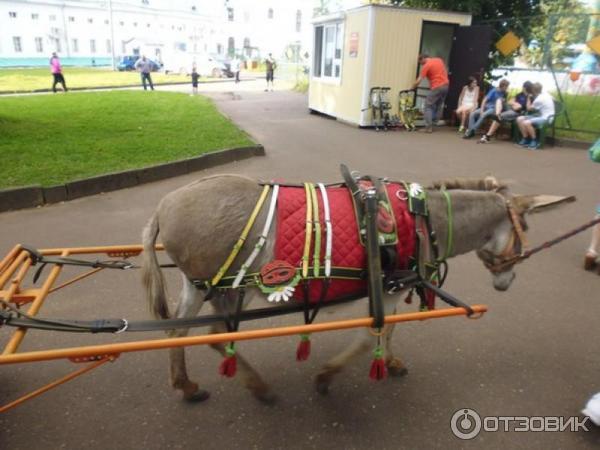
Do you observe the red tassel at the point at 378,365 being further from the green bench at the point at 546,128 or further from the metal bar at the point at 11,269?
the green bench at the point at 546,128

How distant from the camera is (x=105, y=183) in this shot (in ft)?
21.7

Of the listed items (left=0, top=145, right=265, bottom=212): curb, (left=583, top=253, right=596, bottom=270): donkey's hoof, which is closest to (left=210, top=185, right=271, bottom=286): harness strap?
(left=583, top=253, right=596, bottom=270): donkey's hoof

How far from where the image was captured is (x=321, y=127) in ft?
42.3

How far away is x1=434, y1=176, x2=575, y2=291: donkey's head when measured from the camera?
253 cm

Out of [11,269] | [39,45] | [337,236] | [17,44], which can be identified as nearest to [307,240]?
[337,236]

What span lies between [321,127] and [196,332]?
10.3m

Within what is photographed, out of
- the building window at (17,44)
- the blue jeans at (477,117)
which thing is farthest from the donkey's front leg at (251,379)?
the building window at (17,44)

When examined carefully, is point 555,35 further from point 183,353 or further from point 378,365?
point 183,353

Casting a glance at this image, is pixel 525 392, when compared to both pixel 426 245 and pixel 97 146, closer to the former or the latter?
pixel 426 245

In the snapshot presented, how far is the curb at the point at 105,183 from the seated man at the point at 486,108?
6.48 metres

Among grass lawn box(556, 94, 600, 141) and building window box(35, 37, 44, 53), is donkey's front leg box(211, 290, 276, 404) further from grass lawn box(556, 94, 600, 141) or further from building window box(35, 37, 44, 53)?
building window box(35, 37, 44, 53)

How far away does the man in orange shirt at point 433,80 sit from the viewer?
37.7ft

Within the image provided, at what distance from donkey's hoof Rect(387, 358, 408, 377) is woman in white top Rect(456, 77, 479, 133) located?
10.5m

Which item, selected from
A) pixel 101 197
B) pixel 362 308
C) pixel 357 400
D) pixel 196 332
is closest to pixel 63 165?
pixel 101 197
